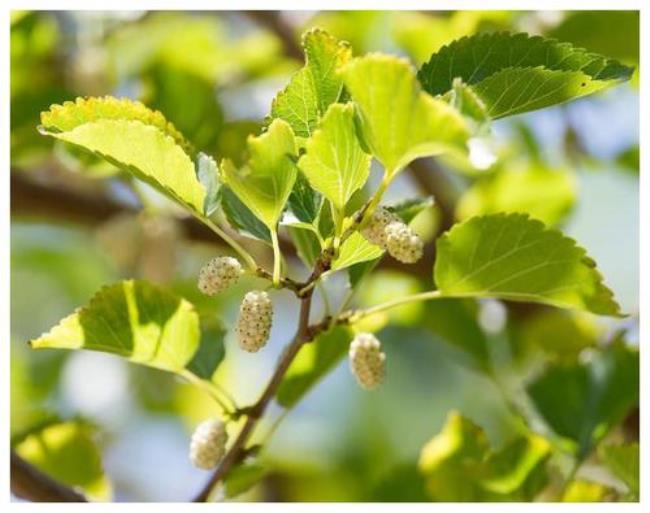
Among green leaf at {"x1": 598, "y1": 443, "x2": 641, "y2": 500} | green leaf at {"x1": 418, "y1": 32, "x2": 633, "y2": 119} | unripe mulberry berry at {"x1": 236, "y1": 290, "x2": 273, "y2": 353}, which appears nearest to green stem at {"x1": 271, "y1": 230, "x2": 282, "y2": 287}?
unripe mulberry berry at {"x1": 236, "y1": 290, "x2": 273, "y2": 353}

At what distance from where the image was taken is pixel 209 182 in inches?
27.9

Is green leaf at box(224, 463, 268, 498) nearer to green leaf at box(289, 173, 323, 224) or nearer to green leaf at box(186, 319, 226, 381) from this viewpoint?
green leaf at box(186, 319, 226, 381)

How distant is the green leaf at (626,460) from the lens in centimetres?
93

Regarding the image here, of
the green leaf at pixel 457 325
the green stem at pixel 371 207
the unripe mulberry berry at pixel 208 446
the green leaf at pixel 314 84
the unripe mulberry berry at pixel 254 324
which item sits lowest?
the green leaf at pixel 457 325

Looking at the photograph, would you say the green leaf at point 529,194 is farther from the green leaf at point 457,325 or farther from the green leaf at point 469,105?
the green leaf at point 469,105

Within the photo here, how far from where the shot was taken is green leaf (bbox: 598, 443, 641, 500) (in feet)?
3.05

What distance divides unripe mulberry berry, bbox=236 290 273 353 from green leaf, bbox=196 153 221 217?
0.21ft

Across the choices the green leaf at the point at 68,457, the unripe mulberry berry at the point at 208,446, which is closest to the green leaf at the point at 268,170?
the unripe mulberry berry at the point at 208,446

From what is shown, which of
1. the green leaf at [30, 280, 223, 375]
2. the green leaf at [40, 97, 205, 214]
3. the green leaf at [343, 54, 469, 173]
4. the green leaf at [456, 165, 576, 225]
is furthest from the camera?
the green leaf at [456, 165, 576, 225]

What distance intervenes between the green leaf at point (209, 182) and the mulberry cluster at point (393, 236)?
99 millimetres

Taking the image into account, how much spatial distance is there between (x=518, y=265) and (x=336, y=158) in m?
0.20

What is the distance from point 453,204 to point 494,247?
2.58 feet

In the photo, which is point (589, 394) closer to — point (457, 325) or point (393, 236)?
point (457, 325)

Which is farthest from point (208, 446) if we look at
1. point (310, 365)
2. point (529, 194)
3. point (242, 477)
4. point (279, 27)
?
point (279, 27)
